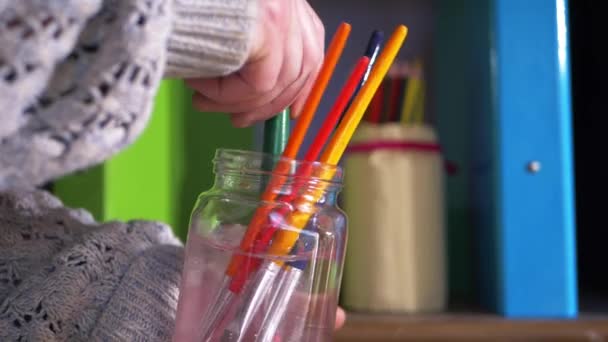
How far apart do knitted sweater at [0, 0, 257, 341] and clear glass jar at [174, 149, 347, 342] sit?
0.12 feet

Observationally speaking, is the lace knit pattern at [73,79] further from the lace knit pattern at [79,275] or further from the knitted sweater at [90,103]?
the lace knit pattern at [79,275]

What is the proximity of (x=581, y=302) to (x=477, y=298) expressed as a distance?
5.5 inches

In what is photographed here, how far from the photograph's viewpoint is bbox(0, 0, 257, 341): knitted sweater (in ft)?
0.72

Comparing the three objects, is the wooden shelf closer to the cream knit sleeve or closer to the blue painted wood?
the blue painted wood

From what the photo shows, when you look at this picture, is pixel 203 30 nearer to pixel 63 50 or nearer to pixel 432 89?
pixel 63 50

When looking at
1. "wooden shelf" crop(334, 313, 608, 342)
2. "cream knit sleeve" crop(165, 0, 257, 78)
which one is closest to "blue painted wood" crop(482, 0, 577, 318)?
"wooden shelf" crop(334, 313, 608, 342)

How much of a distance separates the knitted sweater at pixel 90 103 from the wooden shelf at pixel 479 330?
396 millimetres

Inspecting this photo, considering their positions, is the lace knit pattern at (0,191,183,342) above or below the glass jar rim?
below

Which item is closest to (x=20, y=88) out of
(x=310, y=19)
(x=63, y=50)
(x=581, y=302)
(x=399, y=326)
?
(x=63, y=50)

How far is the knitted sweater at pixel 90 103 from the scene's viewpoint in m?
0.22

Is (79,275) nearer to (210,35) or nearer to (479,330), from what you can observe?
(210,35)

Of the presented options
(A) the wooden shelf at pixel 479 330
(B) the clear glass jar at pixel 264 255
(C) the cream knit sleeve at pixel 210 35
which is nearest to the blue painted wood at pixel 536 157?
(A) the wooden shelf at pixel 479 330

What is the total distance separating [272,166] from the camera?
1.19ft

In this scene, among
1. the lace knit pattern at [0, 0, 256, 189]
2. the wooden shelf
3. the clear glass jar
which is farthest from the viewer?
the wooden shelf
